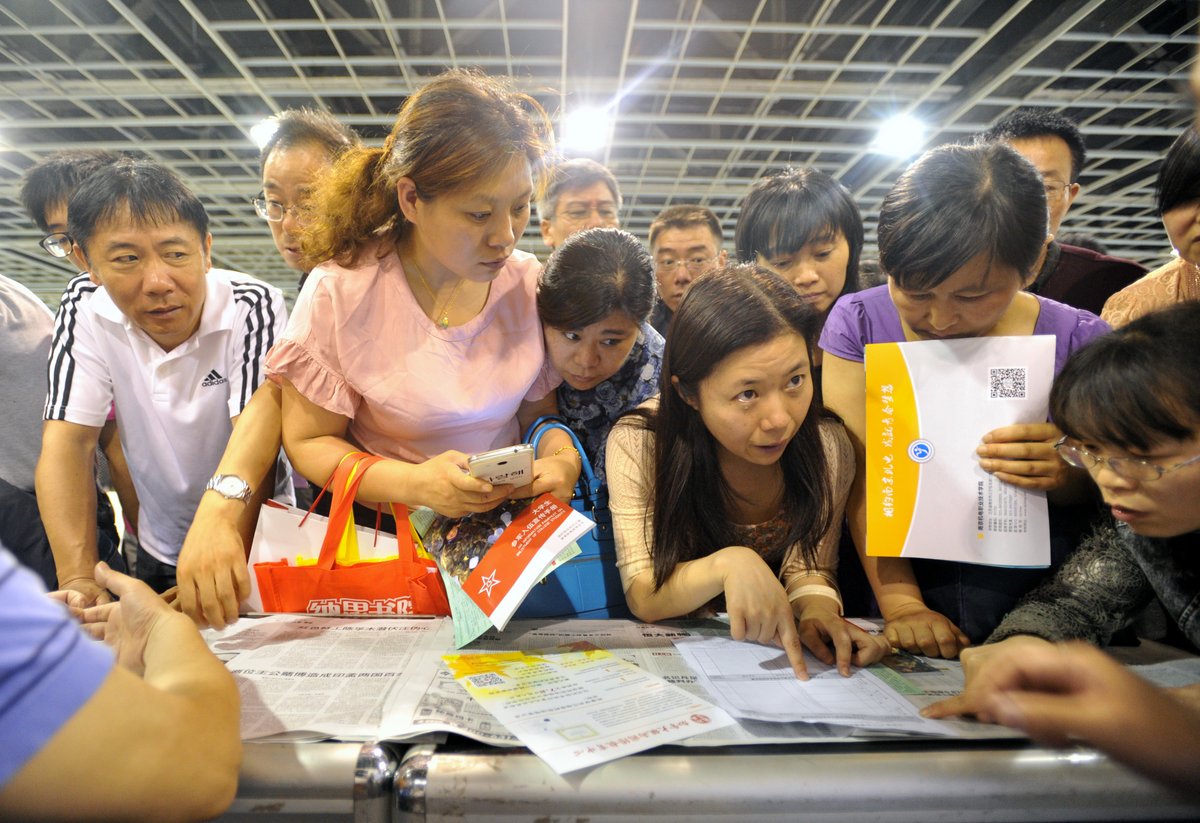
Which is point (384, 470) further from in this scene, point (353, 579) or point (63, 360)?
point (63, 360)

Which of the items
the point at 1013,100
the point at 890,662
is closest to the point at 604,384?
the point at 890,662

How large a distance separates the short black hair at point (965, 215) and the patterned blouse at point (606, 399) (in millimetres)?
613

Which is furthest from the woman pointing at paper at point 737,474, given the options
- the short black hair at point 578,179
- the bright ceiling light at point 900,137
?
the bright ceiling light at point 900,137

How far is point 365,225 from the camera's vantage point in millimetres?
1355

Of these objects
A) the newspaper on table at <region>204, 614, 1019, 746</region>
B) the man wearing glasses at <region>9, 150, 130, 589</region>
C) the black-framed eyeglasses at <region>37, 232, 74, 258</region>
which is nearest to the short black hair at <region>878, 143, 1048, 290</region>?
the newspaper on table at <region>204, 614, 1019, 746</region>

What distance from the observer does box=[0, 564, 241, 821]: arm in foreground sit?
0.50 m

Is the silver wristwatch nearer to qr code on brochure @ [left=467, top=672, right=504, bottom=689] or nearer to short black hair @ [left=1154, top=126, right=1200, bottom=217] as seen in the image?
qr code on brochure @ [left=467, top=672, right=504, bottom=689]

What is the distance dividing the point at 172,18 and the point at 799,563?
3650 mm

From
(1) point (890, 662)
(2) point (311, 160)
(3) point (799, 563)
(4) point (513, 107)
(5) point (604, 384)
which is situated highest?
(2) point (311, 160)

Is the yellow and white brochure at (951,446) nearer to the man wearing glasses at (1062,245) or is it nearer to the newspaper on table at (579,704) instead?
the newspaper on table at (579,704)

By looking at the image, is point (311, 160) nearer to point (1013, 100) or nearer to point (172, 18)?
point (172, 18)

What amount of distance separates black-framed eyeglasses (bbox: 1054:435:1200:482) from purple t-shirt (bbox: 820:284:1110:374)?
9.1 inches

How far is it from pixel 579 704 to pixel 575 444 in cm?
57

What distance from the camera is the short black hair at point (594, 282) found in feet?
4.80
